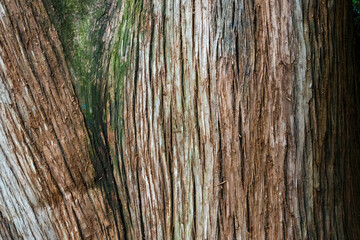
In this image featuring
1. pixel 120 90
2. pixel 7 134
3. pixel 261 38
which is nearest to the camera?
pixel 261 38

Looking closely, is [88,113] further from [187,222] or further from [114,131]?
[187,222]

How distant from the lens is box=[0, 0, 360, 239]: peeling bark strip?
1977 millimetres

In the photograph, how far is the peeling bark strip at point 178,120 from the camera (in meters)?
1.98

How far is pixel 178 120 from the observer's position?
2.13m

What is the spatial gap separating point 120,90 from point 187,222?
0.82 meters

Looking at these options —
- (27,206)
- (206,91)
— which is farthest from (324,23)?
(27,206)

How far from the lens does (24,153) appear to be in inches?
84.1

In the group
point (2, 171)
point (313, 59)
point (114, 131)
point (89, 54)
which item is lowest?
point (2, 171)

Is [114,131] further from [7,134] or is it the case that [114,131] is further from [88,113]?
[7,134]

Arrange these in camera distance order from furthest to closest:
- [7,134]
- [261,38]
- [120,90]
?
[120,90]
[7,134]
[261,38]

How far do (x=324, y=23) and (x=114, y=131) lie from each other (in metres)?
1.27

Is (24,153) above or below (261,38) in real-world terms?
below

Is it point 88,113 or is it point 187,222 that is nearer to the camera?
point 187,222

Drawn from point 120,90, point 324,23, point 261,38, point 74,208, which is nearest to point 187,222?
point 74,208
